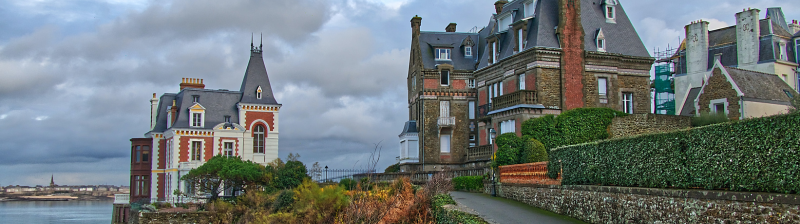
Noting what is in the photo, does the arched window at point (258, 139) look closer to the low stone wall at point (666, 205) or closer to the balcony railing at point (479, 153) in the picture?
the balcony railing at point (479, 153)

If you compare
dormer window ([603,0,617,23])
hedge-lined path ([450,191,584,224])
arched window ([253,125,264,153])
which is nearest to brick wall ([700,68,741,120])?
dormer window ([603,0,617,23])

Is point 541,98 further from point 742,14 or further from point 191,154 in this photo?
point 191,154

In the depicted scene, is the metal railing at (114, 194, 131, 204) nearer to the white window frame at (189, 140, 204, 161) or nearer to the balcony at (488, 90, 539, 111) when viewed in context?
the white window frame at (189, 140, 204, 161)

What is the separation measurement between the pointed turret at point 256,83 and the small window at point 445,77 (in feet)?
49.2

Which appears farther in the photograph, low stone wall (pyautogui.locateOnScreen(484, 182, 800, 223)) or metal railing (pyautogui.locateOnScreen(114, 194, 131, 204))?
metal railing (pyautogui.locateOnScreen(114, 194, 131, 204))

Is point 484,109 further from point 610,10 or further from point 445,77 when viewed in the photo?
point 610,10

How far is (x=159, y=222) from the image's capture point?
120 ft

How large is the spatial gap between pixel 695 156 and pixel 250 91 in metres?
43.8

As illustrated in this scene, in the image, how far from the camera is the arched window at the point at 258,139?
51.1 m

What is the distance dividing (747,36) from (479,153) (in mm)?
23733

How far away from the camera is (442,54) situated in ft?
150

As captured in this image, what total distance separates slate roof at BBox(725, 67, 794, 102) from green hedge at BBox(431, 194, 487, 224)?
21792 millimetres

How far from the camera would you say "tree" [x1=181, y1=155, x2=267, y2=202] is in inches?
1567

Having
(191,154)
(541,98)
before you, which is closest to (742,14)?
(541,98)
